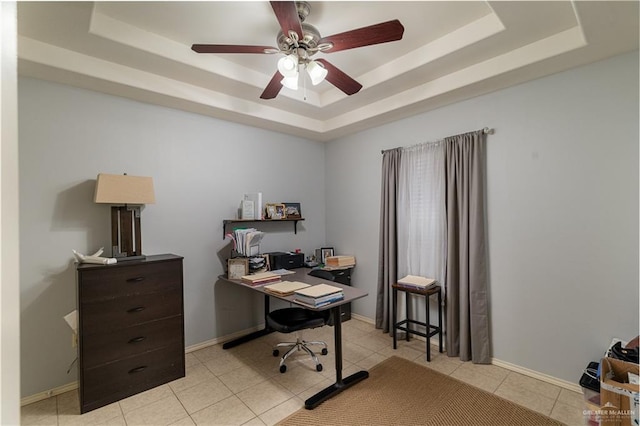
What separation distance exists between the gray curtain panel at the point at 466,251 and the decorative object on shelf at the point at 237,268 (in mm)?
2139

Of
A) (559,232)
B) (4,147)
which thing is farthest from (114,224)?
(559,232)

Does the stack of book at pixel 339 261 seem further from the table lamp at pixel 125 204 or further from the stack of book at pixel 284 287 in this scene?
the table lamp at pixel 125 204

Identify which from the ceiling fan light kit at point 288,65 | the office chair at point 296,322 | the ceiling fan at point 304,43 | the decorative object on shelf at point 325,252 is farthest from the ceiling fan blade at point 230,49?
the decorative object on shelf at point 325,252

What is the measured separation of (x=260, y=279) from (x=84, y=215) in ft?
5.44

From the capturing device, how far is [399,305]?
138 inches

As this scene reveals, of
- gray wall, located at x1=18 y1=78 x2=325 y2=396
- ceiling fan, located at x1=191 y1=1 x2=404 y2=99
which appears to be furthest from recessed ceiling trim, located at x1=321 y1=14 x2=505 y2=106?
gray wall, located at x1=18 y1=78 x2=325 y2=396

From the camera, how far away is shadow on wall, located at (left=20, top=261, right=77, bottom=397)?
2344 millimetres

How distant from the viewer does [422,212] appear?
3.35m

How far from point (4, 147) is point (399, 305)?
3.58m

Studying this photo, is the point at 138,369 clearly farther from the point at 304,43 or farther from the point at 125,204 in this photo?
the point at 304,43

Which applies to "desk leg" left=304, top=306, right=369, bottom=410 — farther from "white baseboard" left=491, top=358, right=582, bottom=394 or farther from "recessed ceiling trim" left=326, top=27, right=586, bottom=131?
"recessed ceiling trim" left=326, top=27, right=586, bottom=131

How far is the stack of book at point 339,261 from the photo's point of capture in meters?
3.93

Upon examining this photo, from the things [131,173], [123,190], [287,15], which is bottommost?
[123,190]

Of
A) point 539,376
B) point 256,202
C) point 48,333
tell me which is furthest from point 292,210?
point 539,376
